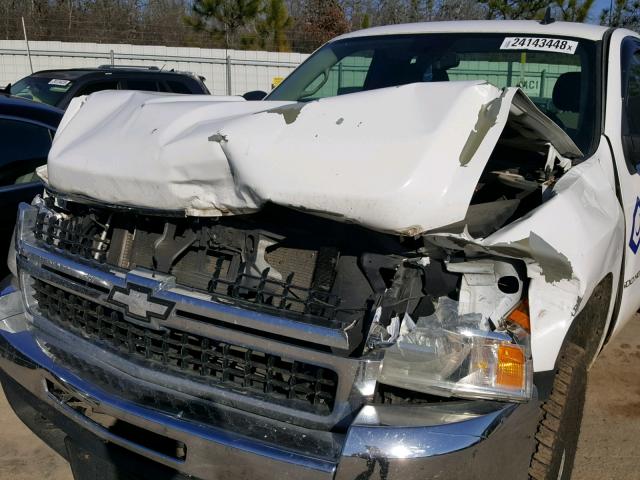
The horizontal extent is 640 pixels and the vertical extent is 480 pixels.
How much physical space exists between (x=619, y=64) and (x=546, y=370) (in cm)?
197

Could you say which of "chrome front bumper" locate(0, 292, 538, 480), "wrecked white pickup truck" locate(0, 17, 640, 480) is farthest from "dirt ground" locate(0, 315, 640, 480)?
"chrome front bumper" locate(0, 292, 538, 480)

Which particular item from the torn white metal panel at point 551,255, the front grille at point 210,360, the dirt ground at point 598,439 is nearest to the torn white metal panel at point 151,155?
the front grille at point 210,360

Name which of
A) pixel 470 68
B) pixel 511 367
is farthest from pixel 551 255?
pixel 470 68

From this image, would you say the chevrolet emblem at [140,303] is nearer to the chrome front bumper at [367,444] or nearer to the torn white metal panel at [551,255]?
the chrome front bumper at [367,444]

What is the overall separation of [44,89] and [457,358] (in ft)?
26.9

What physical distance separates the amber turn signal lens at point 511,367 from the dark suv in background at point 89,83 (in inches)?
288

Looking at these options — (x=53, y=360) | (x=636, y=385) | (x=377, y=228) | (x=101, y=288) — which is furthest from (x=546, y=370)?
(x=636, y=385)

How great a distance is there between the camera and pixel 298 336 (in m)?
2.18

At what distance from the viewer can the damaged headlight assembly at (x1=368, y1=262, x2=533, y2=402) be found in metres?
2.13

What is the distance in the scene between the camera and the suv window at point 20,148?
454 cm

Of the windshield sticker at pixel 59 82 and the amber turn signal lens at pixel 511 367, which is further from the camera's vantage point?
the windshield sticker at pixel 59 82

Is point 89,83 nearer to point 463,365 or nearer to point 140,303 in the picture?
point 140,303

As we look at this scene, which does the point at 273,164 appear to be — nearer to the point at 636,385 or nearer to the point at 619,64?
the point at 619,64

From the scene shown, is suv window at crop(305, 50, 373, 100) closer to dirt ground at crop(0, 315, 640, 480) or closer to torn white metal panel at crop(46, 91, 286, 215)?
torn white metal panel at crop(46, 91, 286, 215)
